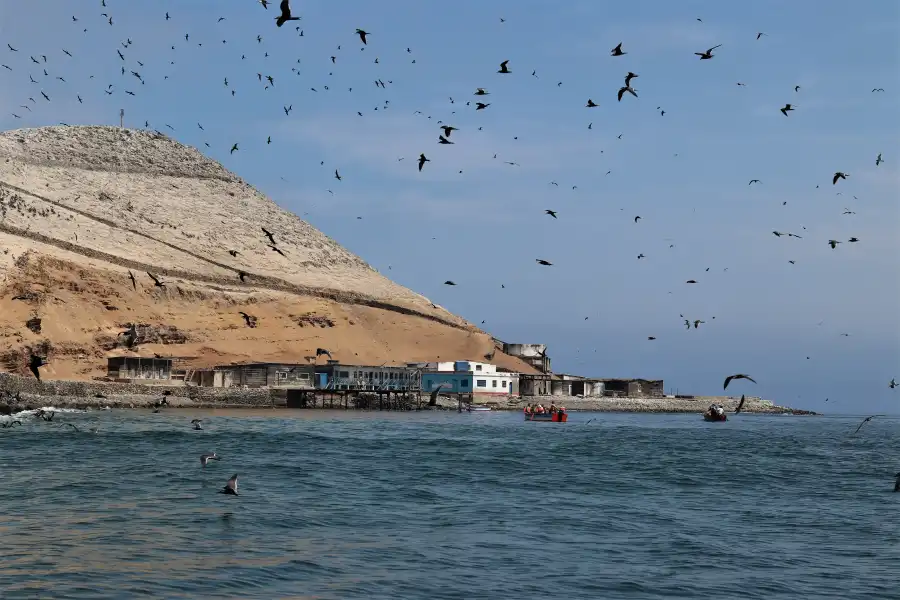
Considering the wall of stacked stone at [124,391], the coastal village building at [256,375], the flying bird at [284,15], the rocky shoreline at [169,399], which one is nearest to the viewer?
the flying bird at [284,15]

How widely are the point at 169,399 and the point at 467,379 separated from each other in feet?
142

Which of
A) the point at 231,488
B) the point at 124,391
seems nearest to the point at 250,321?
the point at 124,391

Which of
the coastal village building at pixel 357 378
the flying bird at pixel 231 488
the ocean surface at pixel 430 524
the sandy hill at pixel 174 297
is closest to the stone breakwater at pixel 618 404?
the coastal village building at pixel 357 378

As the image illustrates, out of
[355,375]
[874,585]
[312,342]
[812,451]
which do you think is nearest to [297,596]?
[874,585]

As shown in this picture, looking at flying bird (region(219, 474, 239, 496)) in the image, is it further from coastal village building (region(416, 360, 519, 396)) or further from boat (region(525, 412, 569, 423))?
coastal village building (region(416, 360, 519, 396))

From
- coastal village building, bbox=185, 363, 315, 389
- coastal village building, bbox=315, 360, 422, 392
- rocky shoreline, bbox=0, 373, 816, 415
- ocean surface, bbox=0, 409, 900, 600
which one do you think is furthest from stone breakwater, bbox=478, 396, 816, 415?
ocean surface, bbox=0, 409, 900, 600

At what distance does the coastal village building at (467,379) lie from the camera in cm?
13462

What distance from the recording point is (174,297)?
467ft

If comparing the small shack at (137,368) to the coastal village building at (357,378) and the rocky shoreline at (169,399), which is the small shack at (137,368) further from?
the coastal village building at (357,378)

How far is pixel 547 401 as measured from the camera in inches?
5728

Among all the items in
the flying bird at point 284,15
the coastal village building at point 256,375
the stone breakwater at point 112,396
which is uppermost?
the flying bird at point 284,15

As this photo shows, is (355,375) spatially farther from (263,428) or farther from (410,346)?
(263,428)

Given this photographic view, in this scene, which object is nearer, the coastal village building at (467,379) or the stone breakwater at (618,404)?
the coastal village building at (467,379)

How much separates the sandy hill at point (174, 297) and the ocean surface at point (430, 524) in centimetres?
7110
